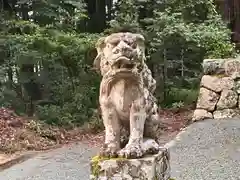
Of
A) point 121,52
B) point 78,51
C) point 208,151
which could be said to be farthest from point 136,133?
point 78,51

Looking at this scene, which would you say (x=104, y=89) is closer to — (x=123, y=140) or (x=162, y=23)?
(x=123, y=140)

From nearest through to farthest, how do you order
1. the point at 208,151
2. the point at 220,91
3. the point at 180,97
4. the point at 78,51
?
the point at 208,151
the point at 220,91
the point at 78,51
the point at 180,97

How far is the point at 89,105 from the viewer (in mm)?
11250

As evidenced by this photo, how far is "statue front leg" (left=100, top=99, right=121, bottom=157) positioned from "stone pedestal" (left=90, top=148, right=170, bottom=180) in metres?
0.07

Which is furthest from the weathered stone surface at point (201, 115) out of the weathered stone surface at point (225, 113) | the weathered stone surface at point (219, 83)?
the weathered stone surface at point (219, 83)

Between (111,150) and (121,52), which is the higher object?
(121,52)

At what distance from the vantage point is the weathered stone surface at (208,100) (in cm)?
1008

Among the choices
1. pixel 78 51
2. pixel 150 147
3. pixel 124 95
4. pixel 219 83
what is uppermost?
pixel 124 95

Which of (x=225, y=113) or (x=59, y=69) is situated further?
(x=59, y=69)

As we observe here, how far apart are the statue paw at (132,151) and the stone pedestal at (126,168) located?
0.03 m

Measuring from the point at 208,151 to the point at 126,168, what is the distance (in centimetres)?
401

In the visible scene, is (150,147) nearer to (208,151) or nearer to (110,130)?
(110,130)

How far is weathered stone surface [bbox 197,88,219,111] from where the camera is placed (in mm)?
10078

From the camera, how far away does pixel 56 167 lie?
7129 mm
